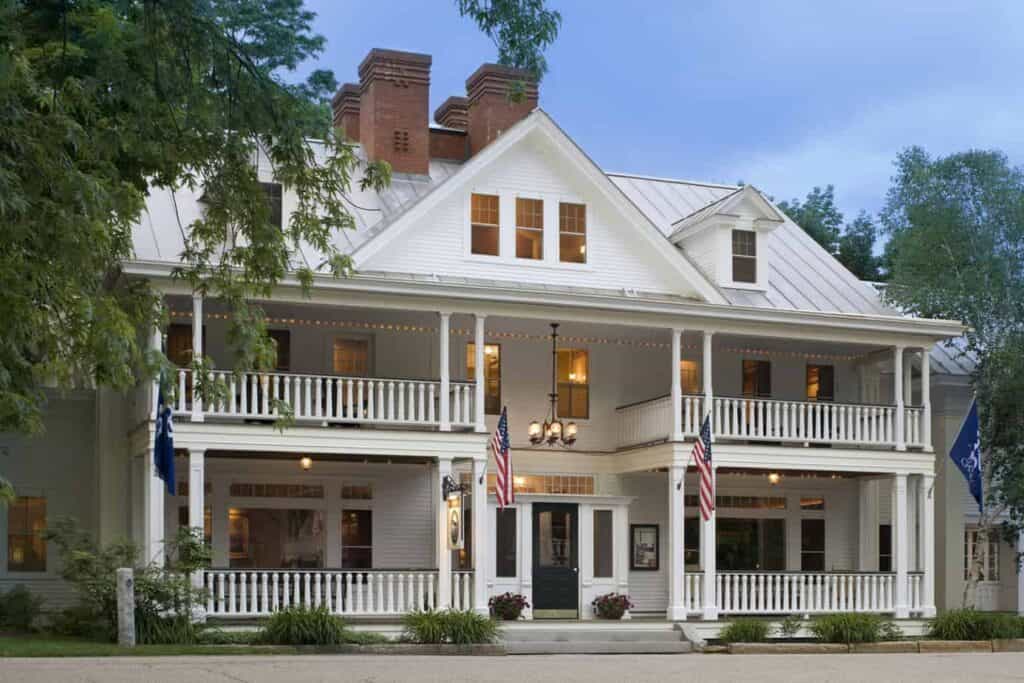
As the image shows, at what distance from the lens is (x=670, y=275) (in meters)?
28.5

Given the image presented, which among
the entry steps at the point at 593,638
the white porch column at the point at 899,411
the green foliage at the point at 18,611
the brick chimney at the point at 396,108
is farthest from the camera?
the brick chimney at the point at 396,108

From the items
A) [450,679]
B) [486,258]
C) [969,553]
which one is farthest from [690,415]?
[450,679]

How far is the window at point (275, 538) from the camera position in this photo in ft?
89.6

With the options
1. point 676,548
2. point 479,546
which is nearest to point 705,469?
point 676,548

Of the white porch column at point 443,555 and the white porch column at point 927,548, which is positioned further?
the white porch column at point 927,548

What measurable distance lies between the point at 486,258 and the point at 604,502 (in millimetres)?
4966

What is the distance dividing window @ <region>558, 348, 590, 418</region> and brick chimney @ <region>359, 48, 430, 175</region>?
463cm

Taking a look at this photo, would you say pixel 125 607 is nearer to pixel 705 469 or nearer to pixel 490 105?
pixel 705 469

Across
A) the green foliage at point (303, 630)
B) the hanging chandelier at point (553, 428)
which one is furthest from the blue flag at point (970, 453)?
the green foliage at point (303, 630)

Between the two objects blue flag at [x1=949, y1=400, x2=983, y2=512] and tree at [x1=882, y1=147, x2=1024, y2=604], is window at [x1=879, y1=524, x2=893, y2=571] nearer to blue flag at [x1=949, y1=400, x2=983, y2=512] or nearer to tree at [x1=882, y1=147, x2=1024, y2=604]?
tree at [x1=882, y1=147, x2=1024, y2=604]

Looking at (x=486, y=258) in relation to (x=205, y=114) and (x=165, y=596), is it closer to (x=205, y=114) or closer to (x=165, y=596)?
(x=165, y=596)

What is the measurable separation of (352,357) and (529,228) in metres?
4.00

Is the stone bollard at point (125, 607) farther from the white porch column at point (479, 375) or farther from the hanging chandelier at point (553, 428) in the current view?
the hanging chandelier at point (553, 428)

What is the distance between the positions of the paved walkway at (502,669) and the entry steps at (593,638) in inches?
76.2
